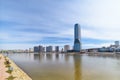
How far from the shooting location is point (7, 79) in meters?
17.9

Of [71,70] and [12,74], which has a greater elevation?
[12,74]

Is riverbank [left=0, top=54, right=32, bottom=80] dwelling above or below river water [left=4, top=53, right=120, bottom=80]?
above

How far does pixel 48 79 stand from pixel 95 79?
680 centimetres

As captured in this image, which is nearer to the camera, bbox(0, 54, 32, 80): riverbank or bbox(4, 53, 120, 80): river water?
bbox(0, 54, 32, 80): riverbank

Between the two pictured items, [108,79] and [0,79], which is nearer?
[0,79]

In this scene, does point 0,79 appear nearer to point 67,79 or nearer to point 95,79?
point 67,79

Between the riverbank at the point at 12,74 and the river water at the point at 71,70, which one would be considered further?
the river water at the point at 71,70

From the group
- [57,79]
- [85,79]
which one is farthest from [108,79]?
[57,79]

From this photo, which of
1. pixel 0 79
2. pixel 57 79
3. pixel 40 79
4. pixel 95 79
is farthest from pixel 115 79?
pixel 0 79

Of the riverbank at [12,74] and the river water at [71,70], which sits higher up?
the riverbank at [12,74]

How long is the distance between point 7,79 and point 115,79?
15.2 meters

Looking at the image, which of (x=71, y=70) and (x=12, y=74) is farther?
(x=71, y=70)

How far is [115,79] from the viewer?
22234 mm

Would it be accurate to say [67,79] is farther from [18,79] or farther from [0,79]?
[0,79]
